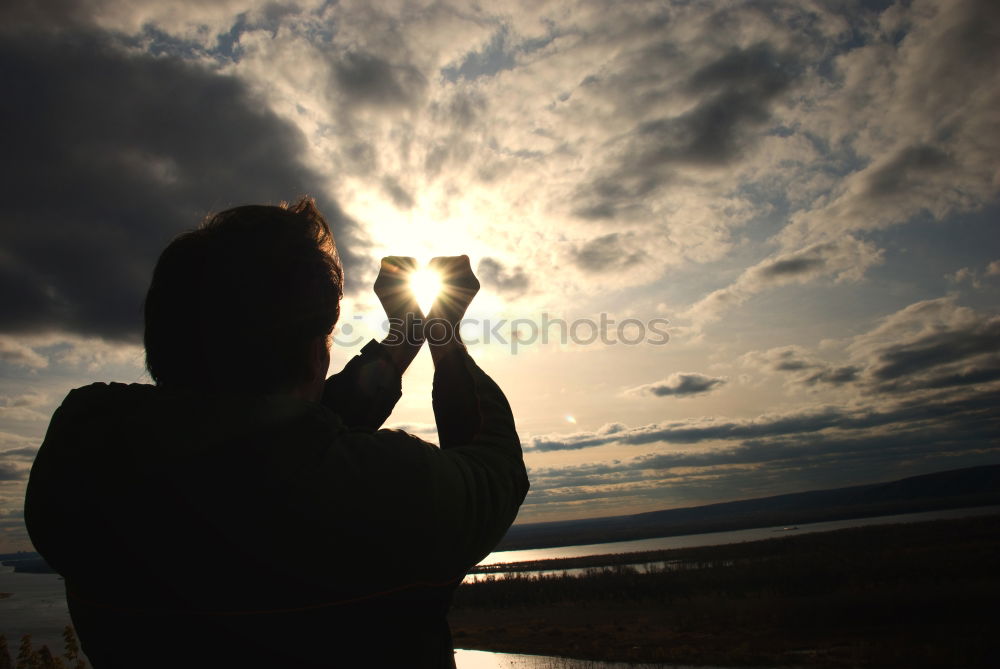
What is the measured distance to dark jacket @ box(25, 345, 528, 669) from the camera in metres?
0.90

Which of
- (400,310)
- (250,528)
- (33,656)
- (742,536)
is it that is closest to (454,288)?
(400,310)

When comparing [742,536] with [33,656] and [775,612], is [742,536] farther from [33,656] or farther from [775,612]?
[33,656]

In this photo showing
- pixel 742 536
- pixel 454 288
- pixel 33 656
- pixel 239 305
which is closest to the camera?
pixel 239 305

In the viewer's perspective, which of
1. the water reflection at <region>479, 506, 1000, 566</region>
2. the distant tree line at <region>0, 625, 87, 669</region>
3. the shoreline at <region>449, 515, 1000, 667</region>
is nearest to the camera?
the distant tree line at <region>0, 625, 87, 669</region>

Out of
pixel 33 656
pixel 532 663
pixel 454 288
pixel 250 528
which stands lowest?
pixel 532 663

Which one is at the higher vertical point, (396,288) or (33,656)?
(396,288)

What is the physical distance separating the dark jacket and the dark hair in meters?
0.18

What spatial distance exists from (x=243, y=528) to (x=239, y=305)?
0.48 m

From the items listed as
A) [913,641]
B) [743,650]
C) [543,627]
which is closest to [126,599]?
[743,650]

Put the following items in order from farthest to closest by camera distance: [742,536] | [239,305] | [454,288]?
[742,536] < [454,288] < [239,305]

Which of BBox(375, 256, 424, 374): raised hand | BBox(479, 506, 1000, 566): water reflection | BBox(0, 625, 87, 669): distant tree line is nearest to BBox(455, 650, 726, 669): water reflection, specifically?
BBox(0, 625, 87, 669): distant tree line

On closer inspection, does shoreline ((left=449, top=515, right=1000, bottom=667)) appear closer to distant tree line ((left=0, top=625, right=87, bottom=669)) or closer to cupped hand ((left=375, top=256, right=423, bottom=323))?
distant tree line ((left=0, top=625, right=87, bottom=669))

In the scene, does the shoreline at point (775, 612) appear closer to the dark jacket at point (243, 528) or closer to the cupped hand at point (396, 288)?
the cupped hand at point (396, 288)

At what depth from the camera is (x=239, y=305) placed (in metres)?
1.18
